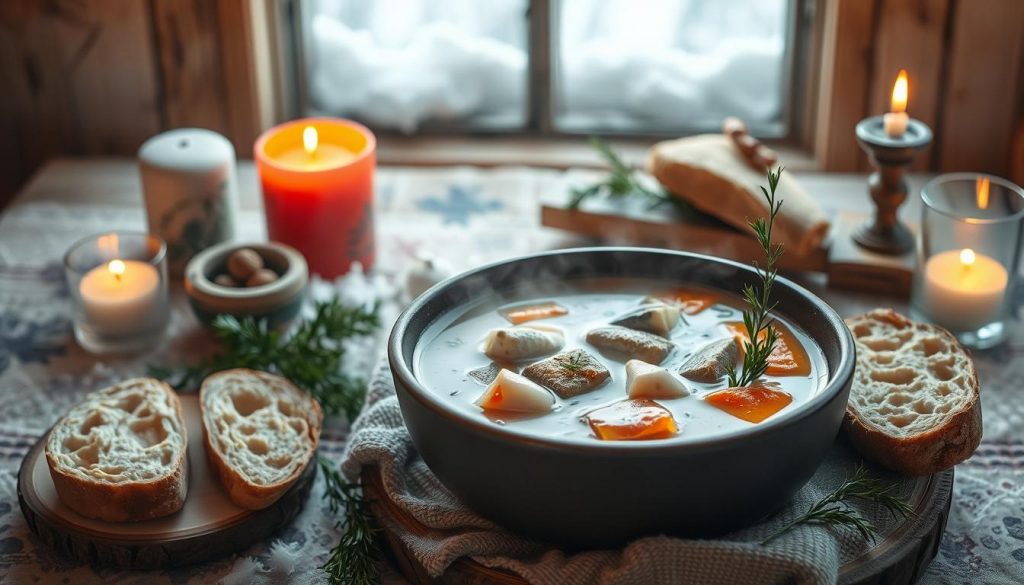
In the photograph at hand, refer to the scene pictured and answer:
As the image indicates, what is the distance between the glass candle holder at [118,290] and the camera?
1.66 m

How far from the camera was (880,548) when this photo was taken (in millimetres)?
1139

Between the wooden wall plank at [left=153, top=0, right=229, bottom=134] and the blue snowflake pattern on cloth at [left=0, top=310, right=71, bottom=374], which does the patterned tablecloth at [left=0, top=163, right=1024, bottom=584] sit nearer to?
the blue snowflake pattern on cloth at [left=0, top=310, right=71, bottom=374]

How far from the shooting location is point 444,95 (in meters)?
2.35

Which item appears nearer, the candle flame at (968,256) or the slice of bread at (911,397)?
the slice of bread at (911,397)

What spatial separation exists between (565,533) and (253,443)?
43 centimetres

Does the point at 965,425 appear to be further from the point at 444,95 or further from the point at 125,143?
the point at 125,143

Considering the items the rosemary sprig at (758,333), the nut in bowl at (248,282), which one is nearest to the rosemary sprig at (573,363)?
the rosemary sprig at (758,333)

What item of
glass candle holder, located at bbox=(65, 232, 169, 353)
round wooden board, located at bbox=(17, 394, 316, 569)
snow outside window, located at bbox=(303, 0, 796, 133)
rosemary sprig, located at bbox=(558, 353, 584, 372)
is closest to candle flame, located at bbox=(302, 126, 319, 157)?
glass candle holder, located at bbox=(65, 232, 169, 353)

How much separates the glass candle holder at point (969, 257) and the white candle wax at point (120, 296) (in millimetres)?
1064

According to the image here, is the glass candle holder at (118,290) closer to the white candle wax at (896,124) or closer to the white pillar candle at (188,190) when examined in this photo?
the white pillar candle at (188,190)

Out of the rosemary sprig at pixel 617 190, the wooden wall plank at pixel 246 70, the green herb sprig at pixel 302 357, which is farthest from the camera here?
the wooden wall plank at pixel 246 70

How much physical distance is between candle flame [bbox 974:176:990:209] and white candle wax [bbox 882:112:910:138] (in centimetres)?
15

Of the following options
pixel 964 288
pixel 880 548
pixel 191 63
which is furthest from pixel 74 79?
pixel 880 548

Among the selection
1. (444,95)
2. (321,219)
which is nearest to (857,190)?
(444,95)
